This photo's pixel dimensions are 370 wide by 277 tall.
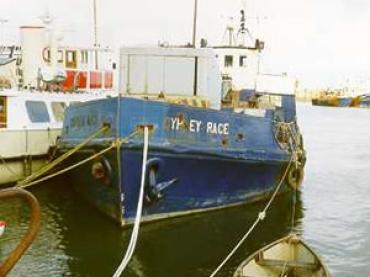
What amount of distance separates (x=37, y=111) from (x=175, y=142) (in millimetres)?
7248

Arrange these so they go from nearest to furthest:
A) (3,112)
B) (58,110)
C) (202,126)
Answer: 1. (202,126)
2. (3,112)
3. (58,110)

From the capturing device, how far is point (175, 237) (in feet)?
44.4

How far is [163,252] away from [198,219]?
2.21 meters

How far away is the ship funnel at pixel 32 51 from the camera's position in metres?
21.2

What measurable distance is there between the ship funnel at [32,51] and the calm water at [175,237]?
170 inches

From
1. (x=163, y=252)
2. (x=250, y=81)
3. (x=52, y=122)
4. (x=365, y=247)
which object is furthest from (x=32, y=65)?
(x=365, y=247)

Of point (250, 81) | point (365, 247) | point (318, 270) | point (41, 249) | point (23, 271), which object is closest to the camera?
point (318, 270)

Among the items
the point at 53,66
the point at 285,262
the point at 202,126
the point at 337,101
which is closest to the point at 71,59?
the point at 53,66

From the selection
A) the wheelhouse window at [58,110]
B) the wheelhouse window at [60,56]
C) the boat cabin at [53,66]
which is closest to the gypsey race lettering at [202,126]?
the wheelhouse window at [58,110]

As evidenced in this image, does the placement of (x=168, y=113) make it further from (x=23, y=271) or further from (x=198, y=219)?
(x=23, y=271)

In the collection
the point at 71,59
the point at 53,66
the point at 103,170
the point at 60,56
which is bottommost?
the point at 103,170

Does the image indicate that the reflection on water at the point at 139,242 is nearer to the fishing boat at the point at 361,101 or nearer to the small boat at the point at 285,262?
the small boat at the point at 285,262

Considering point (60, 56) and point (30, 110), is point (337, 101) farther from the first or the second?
point (30, 110)

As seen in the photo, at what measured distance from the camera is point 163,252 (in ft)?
41.7
